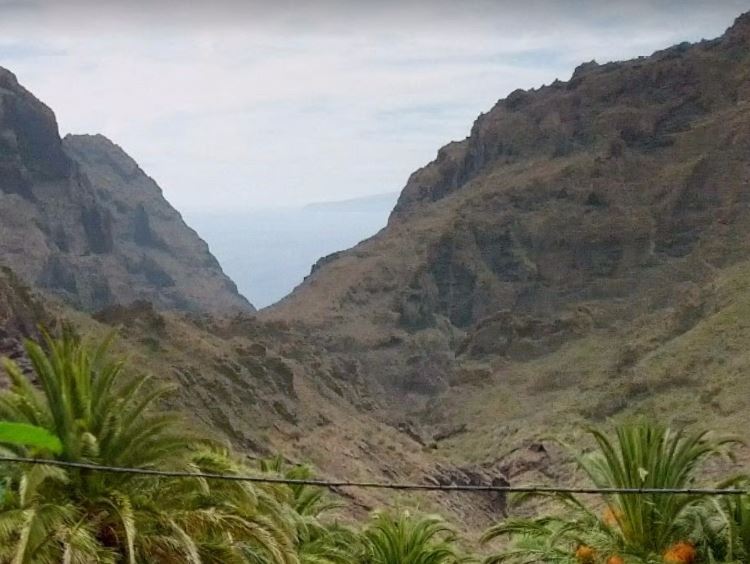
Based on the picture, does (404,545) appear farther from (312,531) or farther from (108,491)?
(108,491)

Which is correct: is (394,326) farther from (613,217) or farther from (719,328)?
(719,328)

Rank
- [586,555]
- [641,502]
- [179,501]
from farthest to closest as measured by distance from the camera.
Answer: [586,555] → [641,502] → [179,501]

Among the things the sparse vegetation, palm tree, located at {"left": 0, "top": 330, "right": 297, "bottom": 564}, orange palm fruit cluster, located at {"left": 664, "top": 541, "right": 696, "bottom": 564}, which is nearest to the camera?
palm tree, located at {"left": 0, "top": 330, "right": 297, "bottom": 564}

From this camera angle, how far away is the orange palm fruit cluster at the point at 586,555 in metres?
14.0

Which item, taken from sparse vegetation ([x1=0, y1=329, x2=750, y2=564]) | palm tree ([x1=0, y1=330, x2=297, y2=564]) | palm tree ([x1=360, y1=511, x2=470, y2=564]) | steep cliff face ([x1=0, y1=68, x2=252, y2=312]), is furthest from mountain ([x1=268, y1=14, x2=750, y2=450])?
palm tree ([x1=0, y1=330, x2=297, y2=564])

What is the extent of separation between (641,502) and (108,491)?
6.89m

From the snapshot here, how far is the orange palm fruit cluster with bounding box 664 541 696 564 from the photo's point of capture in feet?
45.0

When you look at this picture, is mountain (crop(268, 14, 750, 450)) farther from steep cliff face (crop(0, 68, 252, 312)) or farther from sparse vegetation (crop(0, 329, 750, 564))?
sparse vegetation (crop(0, 329, 750, 564))

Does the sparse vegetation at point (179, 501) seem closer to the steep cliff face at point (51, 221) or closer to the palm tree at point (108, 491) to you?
the palm tree at point (108, 491)

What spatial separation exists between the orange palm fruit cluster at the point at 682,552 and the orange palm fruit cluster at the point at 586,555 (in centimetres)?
95

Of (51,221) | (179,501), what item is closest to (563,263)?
(51,221)

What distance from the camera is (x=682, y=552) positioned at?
13805mm

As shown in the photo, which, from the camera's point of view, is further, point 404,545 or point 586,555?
point 404,545

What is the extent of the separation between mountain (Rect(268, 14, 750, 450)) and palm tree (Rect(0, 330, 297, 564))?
70266 millimetres
